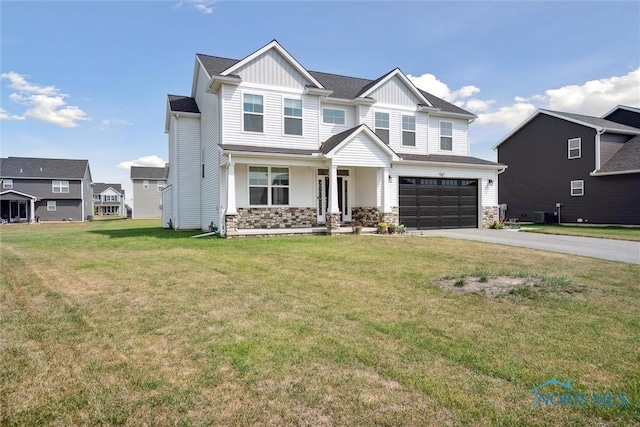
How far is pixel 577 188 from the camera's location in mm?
24438

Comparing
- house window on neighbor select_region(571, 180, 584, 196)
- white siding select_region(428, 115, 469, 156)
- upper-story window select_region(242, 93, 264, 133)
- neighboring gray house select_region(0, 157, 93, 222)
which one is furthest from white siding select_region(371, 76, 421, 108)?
neighboring gray house select_region(0, 157, 93, 222)

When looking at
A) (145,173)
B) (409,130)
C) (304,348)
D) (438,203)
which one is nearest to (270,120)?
(409,130)

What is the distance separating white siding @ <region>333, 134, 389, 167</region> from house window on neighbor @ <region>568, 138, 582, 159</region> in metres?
16.4

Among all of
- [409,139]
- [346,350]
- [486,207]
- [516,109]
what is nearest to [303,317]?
[346,350]

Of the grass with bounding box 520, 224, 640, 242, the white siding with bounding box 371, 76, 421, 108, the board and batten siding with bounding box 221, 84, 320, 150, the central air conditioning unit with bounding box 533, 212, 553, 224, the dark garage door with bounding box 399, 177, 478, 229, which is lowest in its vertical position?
the grass with bounding box 520, 224, 640, 242

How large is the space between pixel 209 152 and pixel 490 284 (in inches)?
576

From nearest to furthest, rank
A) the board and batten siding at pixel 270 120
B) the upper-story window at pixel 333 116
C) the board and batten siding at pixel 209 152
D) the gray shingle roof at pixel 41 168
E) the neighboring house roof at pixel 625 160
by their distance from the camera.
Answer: the board and batten siding at pixel 270 120 → the board and batten siding at pixel 209 152 → the upper-story window at pixel 333 116 → the neighboring house roof at pixel 625 160 → the gray shingle roof at pixel 41 168

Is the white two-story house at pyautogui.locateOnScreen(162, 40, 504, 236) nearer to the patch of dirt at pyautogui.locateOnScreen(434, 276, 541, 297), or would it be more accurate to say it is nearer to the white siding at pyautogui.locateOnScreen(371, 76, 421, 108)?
the white siding at pyautogui.locateOnScreen(371, 76, 421, 108)

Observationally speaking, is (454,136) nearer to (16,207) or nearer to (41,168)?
(41,168)

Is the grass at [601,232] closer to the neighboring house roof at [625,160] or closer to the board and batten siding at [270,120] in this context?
the neighboring house roof at [625,160]

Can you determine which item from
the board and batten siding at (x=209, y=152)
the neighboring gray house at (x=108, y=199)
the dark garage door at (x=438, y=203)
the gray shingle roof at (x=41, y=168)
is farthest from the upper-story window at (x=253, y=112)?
the neighboring gray house at (x=108, y=199)

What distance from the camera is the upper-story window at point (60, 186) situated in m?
42.7

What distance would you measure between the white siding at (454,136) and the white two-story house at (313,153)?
57 millimetres

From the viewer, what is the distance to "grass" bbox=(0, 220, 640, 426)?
8.80 ft
